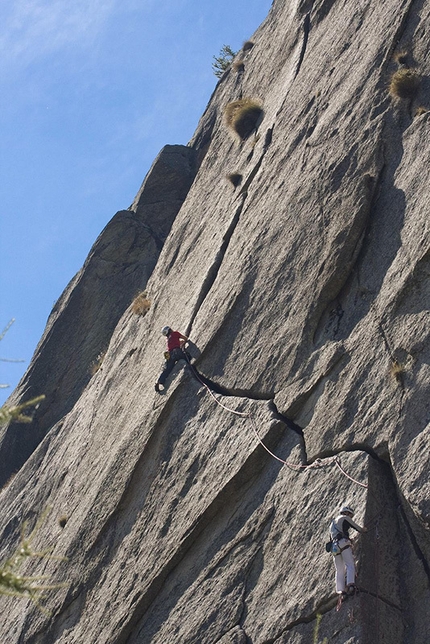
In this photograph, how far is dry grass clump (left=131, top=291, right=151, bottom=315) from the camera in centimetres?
2362

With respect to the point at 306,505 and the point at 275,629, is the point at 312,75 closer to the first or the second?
the point at 306,505

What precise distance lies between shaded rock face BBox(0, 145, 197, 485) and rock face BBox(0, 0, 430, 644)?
13.1 feet

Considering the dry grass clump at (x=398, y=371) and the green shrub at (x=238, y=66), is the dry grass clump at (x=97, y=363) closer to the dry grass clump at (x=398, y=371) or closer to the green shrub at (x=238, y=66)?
the green shrub at (x=238, y=66)

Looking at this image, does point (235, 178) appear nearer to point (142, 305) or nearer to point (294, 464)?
point (142, 305)

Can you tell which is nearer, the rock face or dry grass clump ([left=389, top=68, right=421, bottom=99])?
the rock face

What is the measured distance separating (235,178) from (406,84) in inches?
232

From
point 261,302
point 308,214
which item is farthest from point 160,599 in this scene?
point 308,214

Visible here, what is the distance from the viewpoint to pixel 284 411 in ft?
52.6

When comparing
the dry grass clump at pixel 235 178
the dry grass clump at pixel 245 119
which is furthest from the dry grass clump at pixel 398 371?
the dry grass clump at pixel 245 119

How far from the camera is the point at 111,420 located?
20.9 m

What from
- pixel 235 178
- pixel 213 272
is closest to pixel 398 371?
pixel 213 272

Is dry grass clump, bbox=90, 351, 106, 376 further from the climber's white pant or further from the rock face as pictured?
the climber's white pant

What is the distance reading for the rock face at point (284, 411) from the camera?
45.3 ft

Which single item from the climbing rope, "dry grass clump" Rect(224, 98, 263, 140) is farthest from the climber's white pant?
"dry grass clump" Rect(224, 98, 263, 140)
